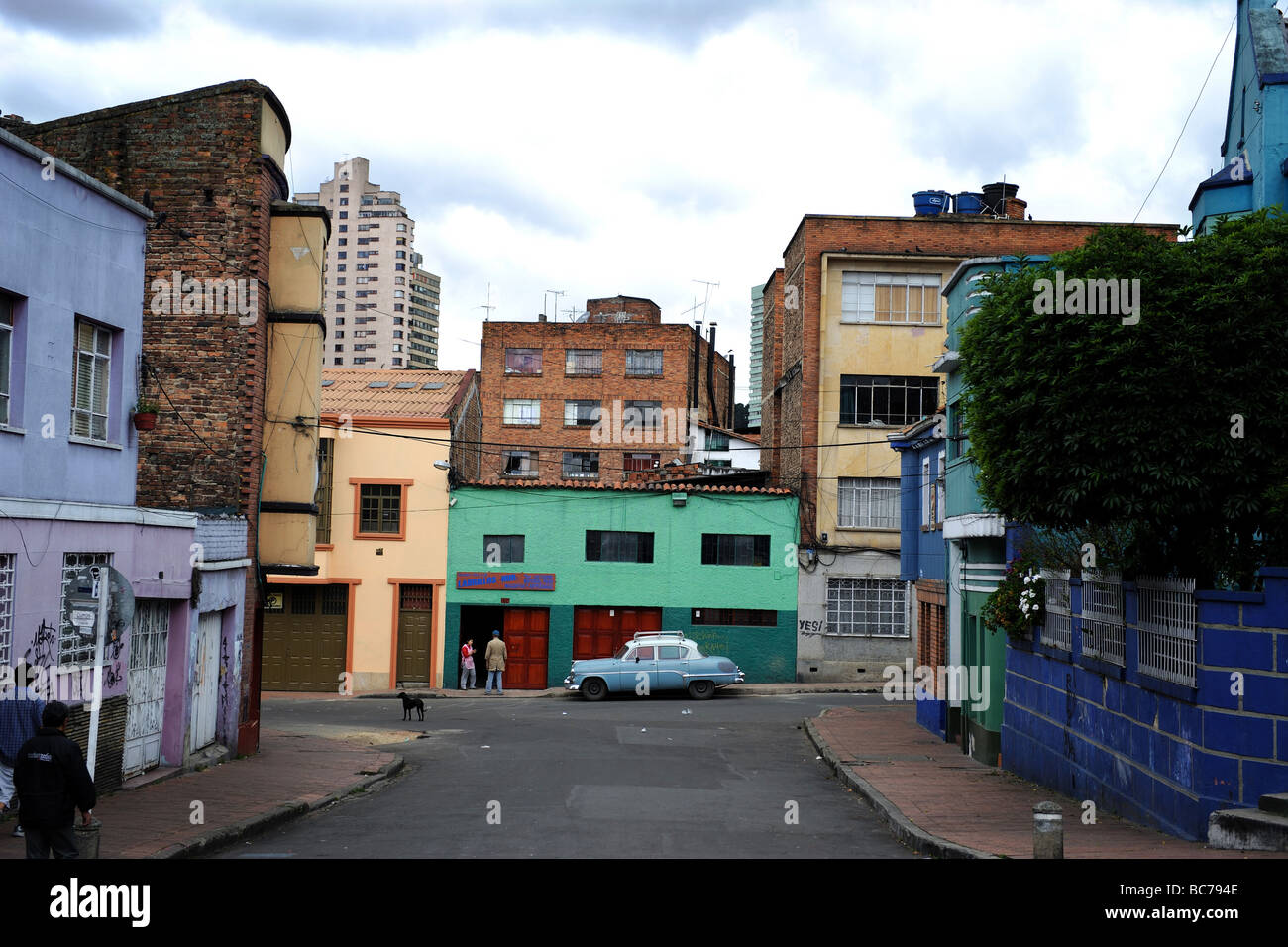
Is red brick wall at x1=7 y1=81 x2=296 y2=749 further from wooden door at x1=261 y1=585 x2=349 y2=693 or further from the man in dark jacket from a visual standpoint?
wooden door at x1=261 y1=585 x2=349 y2=693

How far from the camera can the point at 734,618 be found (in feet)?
124

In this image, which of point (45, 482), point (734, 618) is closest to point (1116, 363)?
point (45, 482)

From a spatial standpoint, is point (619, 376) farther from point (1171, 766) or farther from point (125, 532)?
point (1171, 766)

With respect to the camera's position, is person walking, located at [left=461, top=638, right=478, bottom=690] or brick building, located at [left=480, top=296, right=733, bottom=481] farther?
brick building, located at [left=480, top=296, right=733, bottom=481]

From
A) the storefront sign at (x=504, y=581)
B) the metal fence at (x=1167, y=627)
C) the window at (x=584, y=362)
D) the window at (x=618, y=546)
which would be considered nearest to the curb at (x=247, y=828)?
the metal fence at (x=1167, y=627)

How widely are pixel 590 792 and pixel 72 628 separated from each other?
6656 millimetres

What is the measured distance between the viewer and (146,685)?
1698 cm

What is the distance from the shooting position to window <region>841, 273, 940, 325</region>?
39531mm

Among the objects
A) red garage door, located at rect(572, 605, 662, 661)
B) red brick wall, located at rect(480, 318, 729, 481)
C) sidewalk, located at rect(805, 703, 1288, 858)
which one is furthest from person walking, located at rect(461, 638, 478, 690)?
red brick wall, located at rect(480, 318, 729, 481)

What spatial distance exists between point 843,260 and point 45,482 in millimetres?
29480

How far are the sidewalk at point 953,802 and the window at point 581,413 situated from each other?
3655 cm

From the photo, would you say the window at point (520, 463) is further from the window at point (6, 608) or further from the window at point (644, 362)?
the window at point (6, 608)

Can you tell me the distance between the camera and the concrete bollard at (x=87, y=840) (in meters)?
9.30

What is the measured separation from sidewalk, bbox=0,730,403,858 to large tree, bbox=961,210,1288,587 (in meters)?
8.91
